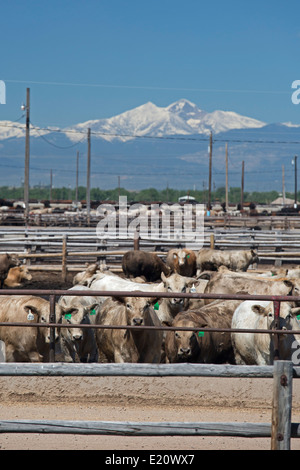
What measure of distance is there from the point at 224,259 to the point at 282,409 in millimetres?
16170

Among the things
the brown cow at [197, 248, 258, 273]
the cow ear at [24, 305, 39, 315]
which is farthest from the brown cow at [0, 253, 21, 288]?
the cow ear at [24, 305, 39, 315]

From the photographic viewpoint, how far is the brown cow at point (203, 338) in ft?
32.4

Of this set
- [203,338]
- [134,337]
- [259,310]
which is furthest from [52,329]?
[259,310]

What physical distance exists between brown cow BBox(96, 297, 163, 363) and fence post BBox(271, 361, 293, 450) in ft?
12.2

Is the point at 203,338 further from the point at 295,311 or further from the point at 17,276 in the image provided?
the point at 17,276

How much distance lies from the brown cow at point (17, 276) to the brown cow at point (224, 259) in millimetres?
5199

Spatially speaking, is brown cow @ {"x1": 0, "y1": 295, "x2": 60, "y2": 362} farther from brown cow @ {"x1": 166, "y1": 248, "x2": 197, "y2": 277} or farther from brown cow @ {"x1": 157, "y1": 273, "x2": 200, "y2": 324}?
brown cow @ {"x1": 166, "y1": 248, "x2": 197, "y2": 277}

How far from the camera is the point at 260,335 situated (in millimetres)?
9617

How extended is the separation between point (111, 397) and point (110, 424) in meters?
2.14

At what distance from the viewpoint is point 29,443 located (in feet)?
20.8

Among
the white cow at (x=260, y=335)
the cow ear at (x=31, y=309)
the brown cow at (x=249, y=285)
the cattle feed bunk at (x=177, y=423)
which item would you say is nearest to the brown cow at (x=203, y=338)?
the white cow at (x=260, y=335)

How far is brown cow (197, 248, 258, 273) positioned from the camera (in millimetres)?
21422

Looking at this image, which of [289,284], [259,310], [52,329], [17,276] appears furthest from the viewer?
[17,276]
